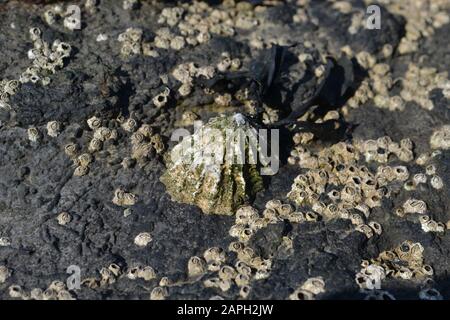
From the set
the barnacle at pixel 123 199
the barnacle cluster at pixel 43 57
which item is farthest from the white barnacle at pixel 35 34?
the barnacle at pixel 123 199

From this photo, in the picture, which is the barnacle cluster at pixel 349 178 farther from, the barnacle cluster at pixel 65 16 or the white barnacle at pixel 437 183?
the barnacle cluster at pixel 65 16

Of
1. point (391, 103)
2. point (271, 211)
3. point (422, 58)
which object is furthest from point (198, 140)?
point (422, 58)

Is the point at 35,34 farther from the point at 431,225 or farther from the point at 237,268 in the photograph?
the point at 431,225

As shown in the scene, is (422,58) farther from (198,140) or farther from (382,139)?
(198,140)

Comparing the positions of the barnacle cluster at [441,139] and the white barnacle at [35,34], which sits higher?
the white barnacle at [35,34]

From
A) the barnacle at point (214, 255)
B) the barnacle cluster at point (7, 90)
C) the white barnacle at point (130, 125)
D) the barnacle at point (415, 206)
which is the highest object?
the barnacle cluster at point (7, 90)
